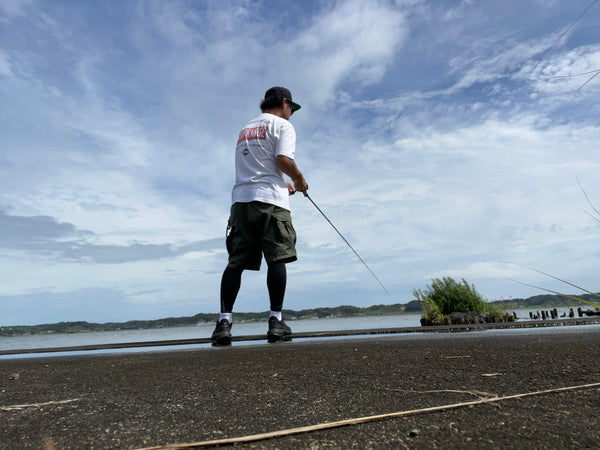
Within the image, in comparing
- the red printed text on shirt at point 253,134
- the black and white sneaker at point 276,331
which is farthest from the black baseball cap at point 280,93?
the black and white sneaker at point 276,331

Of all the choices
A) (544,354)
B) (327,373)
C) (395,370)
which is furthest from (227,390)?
(544,354)

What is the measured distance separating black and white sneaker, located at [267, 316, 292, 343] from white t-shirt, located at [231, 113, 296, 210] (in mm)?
1149

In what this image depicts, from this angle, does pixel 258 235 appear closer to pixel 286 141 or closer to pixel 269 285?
pixel 269 285

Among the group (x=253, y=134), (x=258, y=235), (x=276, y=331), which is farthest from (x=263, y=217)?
(x=276, y=331)

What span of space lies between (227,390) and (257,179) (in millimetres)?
2713

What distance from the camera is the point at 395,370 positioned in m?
1.87

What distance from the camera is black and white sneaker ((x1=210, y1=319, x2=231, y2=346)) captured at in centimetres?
396

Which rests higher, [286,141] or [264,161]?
[286,141]

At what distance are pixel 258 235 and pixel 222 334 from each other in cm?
102

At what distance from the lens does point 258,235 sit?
4.11m

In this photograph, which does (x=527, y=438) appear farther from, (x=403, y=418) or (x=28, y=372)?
(x=28, y=372)

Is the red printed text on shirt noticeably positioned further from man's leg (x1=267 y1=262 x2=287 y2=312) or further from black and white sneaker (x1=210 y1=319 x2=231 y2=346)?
black and white sneaker (x1=210 y1=319 x2=231 y2=346)

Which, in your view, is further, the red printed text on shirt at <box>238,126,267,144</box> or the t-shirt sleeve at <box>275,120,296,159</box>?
the red printed text on shirt at <box>238,126,267,144</box>

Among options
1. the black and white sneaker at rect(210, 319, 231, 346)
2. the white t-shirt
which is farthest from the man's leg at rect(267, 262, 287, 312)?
the white t-shirt
